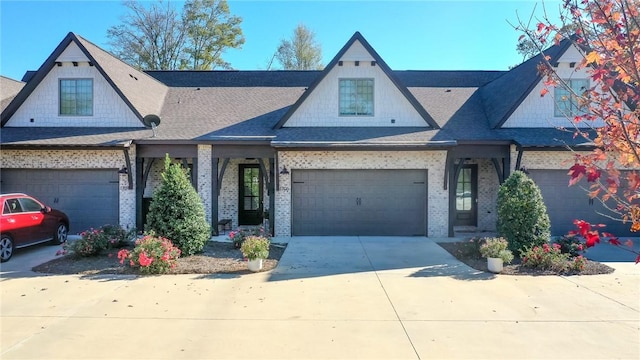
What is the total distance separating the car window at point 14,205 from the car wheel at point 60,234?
1.48 meters

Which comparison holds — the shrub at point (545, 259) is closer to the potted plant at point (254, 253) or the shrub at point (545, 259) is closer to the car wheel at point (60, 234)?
the potted plant at point (254, 253)

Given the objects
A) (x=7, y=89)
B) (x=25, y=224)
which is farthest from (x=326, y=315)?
(x=7, y=89)

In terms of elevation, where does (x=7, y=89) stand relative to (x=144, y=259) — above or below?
above

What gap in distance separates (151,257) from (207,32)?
95.7 ft

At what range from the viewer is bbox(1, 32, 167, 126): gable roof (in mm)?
13234

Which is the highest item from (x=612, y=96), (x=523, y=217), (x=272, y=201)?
(x=612, y=96)

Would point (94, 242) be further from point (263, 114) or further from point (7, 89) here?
point (7, 89)

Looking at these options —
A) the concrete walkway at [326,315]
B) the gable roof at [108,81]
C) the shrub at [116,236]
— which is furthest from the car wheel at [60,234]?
the gable roof at [108,81]

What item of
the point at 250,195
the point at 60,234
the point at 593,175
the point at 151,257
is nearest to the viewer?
the point at 593,175

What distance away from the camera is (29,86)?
13141mm

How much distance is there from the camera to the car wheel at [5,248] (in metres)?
8.80

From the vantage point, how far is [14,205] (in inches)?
375

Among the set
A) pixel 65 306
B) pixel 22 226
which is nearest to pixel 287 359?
pixel 65 306

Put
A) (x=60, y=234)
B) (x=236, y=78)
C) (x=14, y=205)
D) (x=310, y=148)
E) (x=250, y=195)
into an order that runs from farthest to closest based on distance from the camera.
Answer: (x=236, y=78) → (x=250, y=195) → (x=310, y=148) → (x=60, y=234) → (x=14, y=205)
